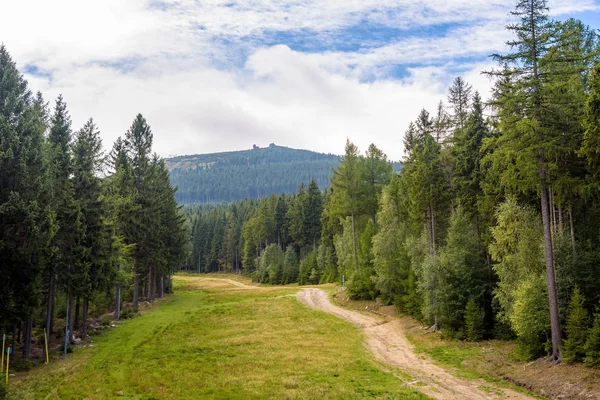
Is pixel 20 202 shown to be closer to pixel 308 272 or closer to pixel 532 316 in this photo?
pixel 532 316

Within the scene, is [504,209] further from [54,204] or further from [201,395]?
[54,204]

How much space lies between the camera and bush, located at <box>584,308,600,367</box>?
1728 cm

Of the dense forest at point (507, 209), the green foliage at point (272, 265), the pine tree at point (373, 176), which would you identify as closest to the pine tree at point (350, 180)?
the dense forest at point (507, 209)

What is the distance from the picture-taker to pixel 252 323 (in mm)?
35031

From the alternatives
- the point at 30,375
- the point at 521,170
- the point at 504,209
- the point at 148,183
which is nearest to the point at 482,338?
the point at 504,209

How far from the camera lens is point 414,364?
23.0 m

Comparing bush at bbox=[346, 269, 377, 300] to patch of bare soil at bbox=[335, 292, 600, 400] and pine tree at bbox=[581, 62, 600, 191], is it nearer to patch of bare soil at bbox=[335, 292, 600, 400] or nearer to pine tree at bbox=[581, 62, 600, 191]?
patch of bare soil at bbox=[335, 292, 600, 400]

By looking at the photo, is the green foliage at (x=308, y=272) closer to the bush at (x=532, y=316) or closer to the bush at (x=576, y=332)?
the bush at (x=532, y=316)

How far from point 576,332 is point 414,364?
8.16 meters

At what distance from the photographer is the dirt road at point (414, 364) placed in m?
17.3

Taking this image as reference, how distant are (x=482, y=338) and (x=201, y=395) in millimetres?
19664

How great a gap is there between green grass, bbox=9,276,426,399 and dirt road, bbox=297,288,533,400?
108 cm

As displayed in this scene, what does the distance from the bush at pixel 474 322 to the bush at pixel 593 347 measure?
9.75 m

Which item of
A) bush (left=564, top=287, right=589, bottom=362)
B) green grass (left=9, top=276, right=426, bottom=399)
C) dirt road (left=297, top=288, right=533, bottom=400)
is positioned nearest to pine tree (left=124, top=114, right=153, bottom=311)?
green grass (left=9, top=276, right=426, bottom=399)
